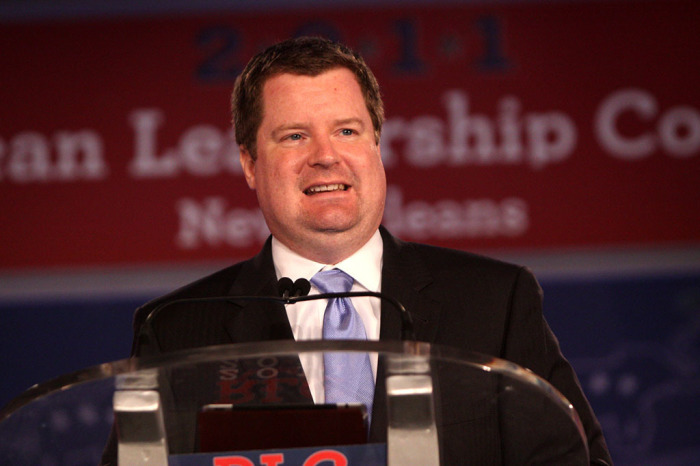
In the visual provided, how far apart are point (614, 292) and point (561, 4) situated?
0.91 meters

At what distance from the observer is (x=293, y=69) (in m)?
1.66

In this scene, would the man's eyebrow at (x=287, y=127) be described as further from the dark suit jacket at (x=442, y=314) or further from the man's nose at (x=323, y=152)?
the dark suit jacket at (x=442, y=314)

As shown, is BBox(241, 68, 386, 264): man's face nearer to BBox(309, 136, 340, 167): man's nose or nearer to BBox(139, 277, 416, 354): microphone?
BBox(309, 136, 340, 167): man's nose

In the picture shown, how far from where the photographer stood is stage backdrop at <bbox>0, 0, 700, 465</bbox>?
9.78 ft

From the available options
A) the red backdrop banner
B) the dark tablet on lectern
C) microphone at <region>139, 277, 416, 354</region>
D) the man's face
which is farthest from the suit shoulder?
the red backdrop banner

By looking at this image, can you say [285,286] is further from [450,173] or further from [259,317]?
[450,173]

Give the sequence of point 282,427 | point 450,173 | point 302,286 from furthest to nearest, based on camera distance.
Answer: point 450,173 → point 302,286 → point 282,427

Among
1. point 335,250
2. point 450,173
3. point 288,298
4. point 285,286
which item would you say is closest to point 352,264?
point 335,250

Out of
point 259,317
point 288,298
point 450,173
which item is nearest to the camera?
point 288,298

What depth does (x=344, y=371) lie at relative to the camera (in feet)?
2.97

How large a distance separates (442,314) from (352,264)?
17cm

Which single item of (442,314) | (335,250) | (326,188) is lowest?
(442,314)

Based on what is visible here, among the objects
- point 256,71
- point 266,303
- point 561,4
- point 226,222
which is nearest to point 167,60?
point 226,222

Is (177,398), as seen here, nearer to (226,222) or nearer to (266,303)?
(266,303)
